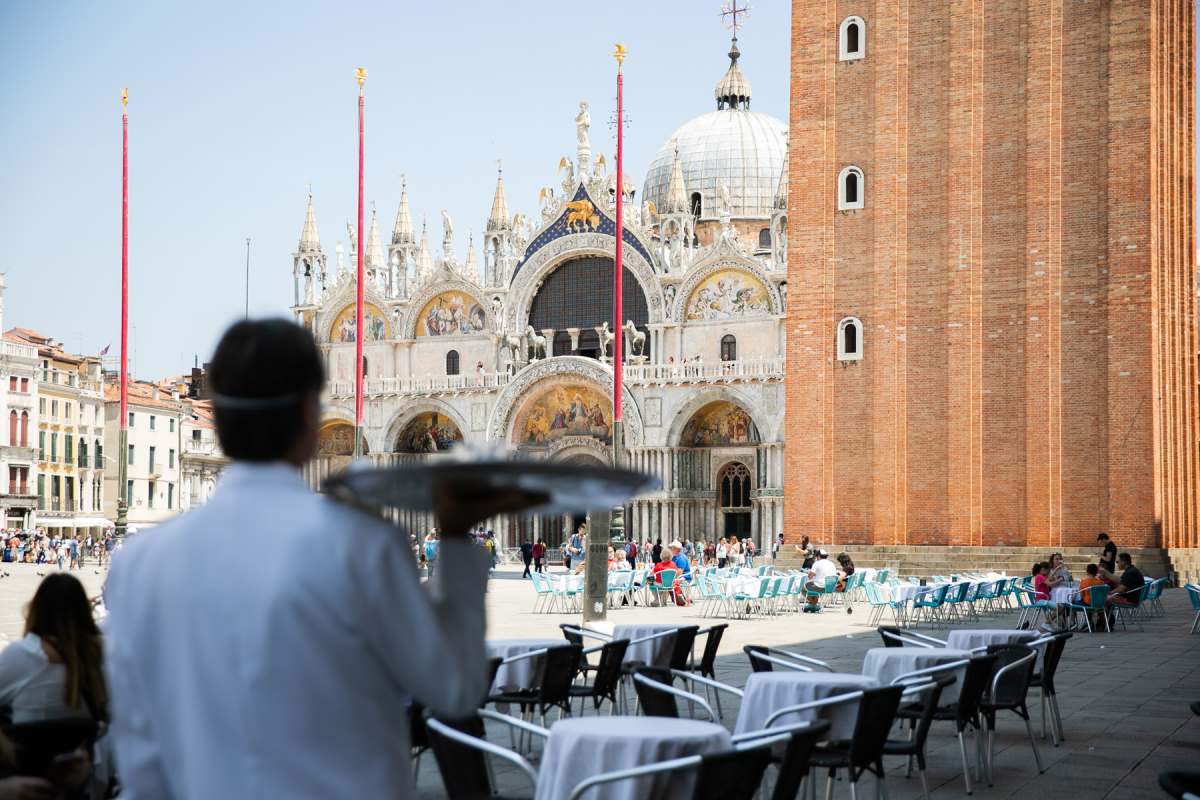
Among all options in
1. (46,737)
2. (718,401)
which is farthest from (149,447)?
(46,737)

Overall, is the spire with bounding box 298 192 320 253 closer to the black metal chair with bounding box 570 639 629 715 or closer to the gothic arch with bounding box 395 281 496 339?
the gothic arch with bounding box 395 281 496 339

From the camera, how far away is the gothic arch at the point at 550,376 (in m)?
47.8

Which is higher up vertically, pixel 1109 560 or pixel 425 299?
pixel 425 299

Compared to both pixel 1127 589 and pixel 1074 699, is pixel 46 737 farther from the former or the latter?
pixel 1127 589

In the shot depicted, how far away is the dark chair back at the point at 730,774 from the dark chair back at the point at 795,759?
238mm

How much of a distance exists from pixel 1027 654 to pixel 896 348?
21470 millimetres

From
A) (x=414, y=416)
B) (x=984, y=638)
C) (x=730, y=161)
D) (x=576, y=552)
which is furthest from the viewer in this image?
(x=730, y=161)

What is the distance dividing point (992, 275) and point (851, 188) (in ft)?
11.2

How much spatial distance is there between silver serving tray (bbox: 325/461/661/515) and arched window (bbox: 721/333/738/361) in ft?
150

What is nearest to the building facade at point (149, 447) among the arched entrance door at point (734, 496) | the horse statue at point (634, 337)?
the horse statue at point (634, 337)

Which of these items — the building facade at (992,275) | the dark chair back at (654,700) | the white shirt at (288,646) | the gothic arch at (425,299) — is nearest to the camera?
the white shirt at (288,646)

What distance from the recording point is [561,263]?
51.5 meters

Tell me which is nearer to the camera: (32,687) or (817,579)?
(32,687)

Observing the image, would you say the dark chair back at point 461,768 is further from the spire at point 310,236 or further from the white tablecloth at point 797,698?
the spire at point 310,236
